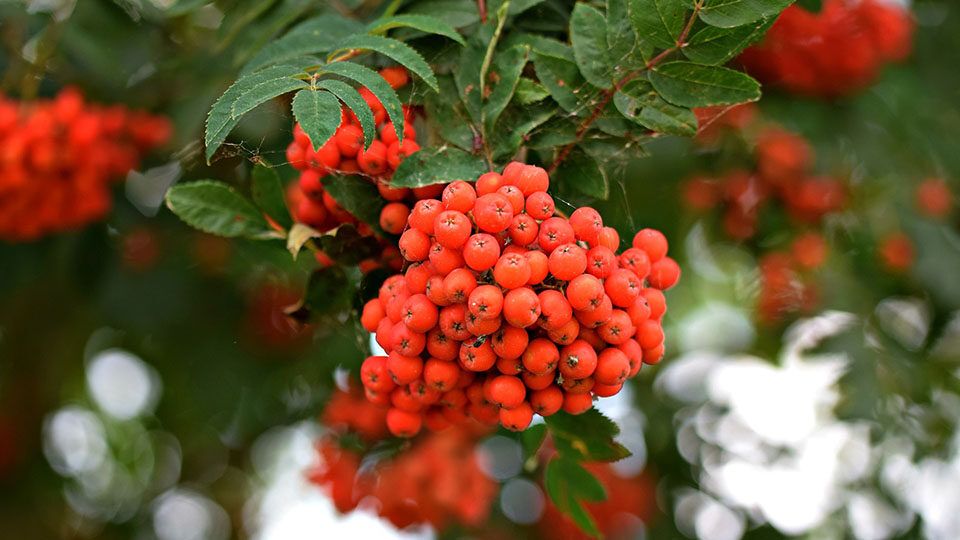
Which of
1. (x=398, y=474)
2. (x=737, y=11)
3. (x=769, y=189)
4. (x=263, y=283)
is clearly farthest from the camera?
(x=263, y=283)

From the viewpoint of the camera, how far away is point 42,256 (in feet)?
9.57

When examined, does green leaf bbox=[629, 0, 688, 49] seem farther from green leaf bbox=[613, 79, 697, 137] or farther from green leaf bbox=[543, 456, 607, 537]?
green leaf bbox=[543, 456, 607, 537]

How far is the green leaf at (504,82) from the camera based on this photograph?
1.42 meters

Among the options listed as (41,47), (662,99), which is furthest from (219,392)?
(662,99)

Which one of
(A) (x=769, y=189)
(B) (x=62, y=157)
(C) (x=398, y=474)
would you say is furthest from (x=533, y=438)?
(A) (x=769, y=189)

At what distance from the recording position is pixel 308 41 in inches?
60.9

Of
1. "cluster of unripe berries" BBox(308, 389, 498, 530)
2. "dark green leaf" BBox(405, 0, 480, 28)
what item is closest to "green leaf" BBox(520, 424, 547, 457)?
"dark green leaf" BBox(405, 0, 480, 28)

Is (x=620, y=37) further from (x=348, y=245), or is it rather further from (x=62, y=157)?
(x=62, y=157)

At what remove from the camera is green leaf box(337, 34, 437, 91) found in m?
1.31

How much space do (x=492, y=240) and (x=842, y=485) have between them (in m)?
2.99

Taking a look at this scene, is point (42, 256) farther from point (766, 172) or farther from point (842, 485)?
point (842, 485)

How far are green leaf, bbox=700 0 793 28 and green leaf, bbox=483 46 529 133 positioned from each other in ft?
0.96

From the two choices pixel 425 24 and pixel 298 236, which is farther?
pixel 298 236

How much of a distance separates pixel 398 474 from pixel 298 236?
1.47 m
